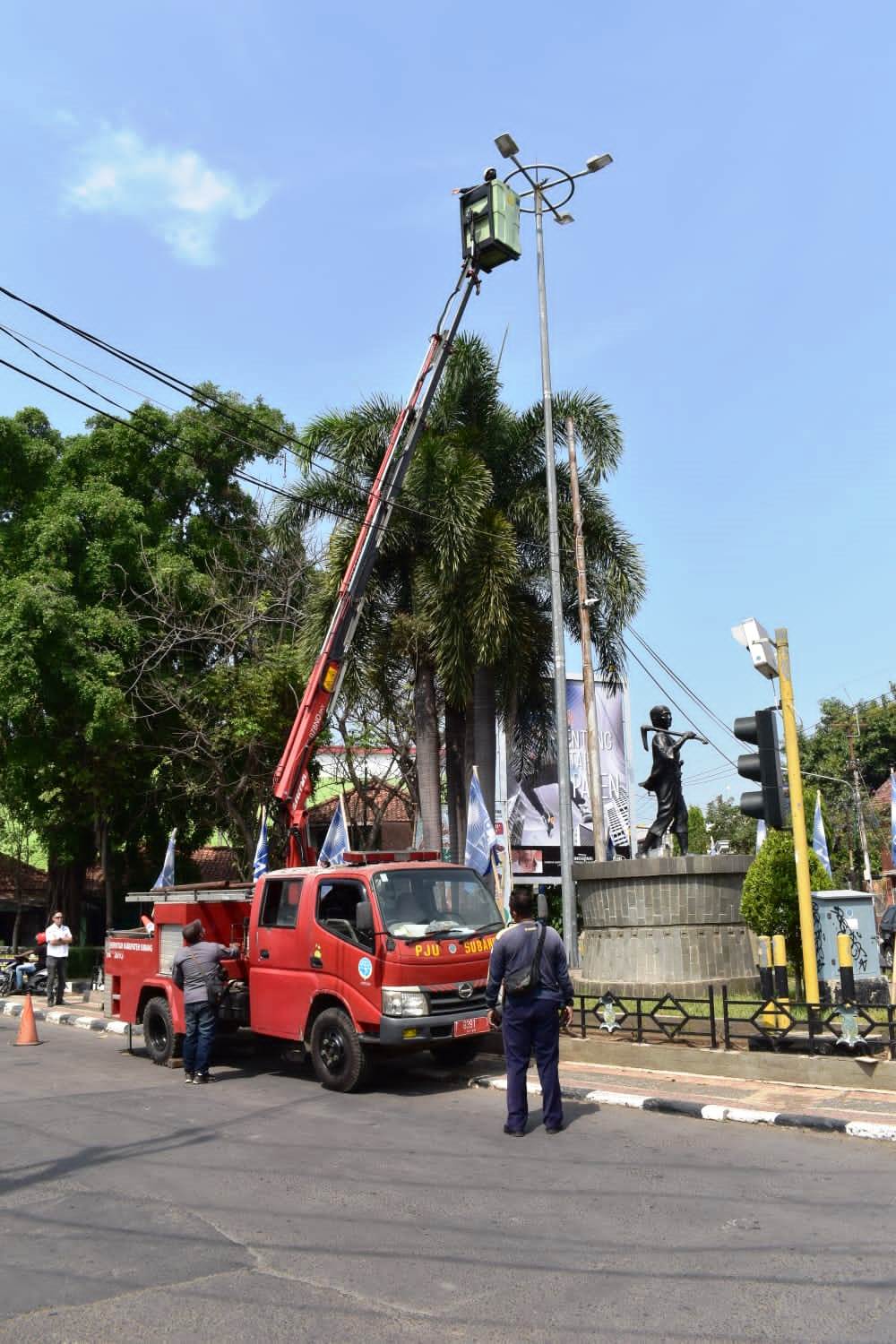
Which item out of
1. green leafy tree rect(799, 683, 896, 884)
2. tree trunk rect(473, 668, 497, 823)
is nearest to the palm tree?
tree trunk rect(473, 668, 497, 823)

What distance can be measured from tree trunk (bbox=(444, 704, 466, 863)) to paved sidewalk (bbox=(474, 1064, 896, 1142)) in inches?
450

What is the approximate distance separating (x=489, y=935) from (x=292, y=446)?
1521 centimetres

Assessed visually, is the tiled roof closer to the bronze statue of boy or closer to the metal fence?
the bronze statue of boy

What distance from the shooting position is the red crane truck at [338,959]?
1011 cm

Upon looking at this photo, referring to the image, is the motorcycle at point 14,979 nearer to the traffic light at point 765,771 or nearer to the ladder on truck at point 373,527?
the ladder on truck at point 373,527

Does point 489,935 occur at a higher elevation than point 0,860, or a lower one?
lower

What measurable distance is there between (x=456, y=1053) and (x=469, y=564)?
33.2 ft

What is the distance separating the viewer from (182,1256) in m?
5.43

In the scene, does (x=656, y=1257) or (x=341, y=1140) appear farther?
(x=341, y=1140)

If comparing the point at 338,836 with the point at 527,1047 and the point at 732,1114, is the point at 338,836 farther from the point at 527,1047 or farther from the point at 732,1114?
the point at 732,1114

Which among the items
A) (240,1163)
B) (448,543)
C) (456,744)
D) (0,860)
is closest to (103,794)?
(456,744)

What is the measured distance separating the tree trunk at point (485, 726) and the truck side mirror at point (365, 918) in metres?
10.8

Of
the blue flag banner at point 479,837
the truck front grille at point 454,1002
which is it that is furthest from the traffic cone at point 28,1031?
the truck front grille at point 454,1002

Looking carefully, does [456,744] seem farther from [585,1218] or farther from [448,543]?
[585,1218]
